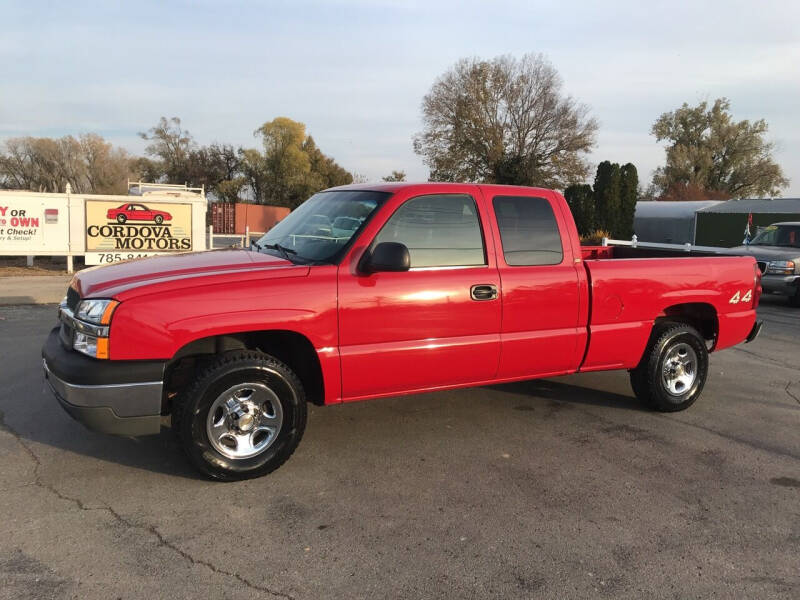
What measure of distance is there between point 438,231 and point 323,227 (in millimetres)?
834

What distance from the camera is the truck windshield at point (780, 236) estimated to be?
13.4 m

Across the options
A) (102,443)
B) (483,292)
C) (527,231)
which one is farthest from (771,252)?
(102,443)

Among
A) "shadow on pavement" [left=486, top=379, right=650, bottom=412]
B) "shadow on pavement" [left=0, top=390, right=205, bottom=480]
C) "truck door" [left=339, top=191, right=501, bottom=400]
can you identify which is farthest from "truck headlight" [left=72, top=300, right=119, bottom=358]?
"shadow on pavement" [left=486, top=379, right=650, bottom=412]

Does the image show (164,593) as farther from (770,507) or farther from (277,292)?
(770,507)

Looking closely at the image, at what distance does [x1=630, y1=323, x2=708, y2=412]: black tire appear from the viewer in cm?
523

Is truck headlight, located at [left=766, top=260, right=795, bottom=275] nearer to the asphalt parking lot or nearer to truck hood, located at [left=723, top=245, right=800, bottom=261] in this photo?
truck hood, located at [left=723, top=245, right=800, bottom=261]

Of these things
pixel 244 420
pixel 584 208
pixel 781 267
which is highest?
pixel 584 208

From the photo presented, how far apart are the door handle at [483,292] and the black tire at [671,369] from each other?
5.76 ft

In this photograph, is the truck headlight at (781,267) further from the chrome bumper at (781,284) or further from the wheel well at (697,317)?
the wheel well at (697,317)

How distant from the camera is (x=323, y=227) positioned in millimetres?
4488

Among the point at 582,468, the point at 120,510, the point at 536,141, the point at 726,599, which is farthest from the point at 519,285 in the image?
the point at 536,141

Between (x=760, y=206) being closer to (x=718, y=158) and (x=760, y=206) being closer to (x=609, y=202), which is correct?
(x=609, y=202)

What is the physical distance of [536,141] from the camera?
4622 centimetres

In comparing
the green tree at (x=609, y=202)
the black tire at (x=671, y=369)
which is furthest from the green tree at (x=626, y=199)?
the black tire at (x=671, y=369)
